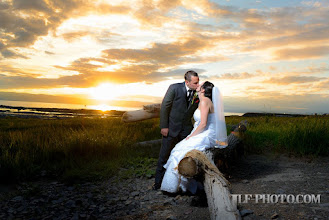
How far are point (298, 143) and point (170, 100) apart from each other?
5490 mm

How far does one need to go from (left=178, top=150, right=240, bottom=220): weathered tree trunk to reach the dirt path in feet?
1.23

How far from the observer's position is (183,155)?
221 inches

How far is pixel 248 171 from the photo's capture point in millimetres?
7578

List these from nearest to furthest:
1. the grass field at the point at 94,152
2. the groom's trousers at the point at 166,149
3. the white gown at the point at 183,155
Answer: the white gown at the point at 183,155 < the groom's trousers at the point at 166,149 < the grass field at the point at 94,152

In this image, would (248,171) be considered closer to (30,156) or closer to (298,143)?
(298,143)

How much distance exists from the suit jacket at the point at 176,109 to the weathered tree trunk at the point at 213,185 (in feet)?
3.41

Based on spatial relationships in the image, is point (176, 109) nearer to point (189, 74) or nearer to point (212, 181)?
point (189, 74)

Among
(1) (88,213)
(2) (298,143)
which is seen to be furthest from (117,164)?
(2) (298,143)

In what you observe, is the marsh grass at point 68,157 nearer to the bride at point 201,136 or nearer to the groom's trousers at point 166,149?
the groom's trousers at point 166,149

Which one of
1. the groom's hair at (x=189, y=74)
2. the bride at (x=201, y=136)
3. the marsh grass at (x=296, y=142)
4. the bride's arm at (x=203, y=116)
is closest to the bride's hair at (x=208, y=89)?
the bride at (x=201, y=136)

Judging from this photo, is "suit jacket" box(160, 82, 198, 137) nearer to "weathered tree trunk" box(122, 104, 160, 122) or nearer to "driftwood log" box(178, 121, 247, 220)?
"driftwood log" box(178, 121, 247, 220)

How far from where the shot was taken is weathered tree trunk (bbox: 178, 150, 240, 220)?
4.00 metres

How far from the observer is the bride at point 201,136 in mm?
5730

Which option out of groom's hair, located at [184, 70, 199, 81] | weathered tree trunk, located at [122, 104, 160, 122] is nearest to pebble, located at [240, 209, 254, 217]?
groom's hair, located at [184, 70, 199, 81]
